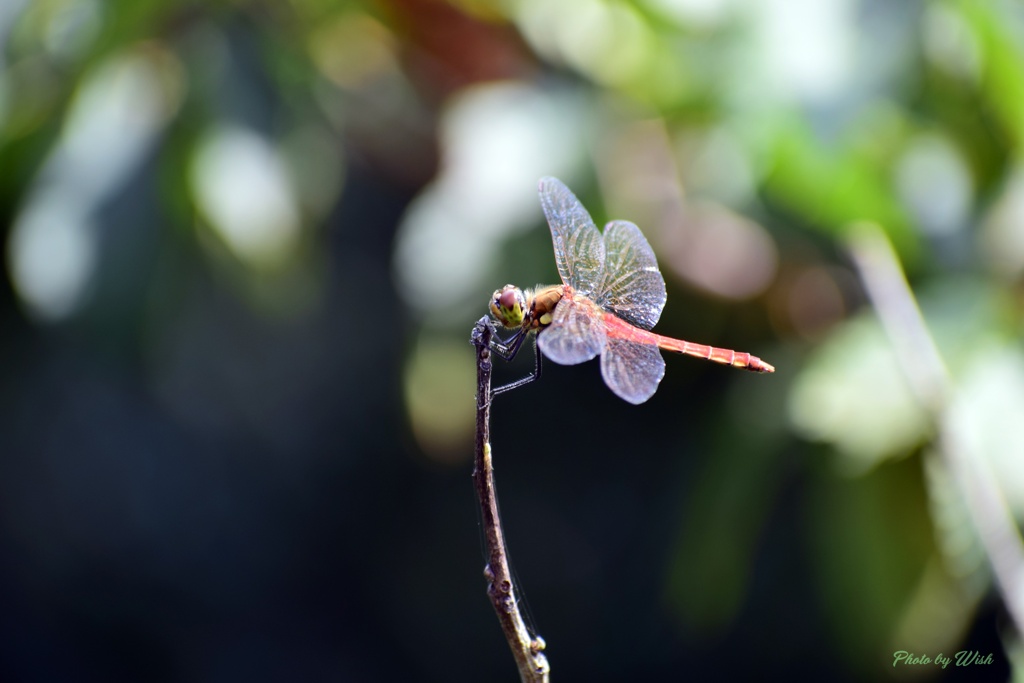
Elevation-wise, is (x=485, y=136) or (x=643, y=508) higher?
(x=485, y=136)

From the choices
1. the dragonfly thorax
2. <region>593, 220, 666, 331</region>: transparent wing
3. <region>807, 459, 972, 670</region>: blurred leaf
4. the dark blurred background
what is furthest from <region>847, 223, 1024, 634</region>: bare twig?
the dragonfly thorax

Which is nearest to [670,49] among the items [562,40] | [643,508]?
[562,40]

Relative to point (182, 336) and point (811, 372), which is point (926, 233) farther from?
point (182, 336)

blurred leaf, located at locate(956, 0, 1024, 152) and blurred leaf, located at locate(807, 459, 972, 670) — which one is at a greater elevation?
blurred leaf, located at locate(956, 0, 1024, 152)

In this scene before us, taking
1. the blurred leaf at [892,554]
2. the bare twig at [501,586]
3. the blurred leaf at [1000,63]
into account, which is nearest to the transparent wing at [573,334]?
the bare twig at [501,586]

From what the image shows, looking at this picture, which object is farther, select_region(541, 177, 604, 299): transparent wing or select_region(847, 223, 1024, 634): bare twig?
select_region(541, 177, 604, 299): transparent wing

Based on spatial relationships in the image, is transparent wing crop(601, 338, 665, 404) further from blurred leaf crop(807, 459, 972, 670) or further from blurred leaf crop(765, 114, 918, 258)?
blurred leaf crop(807, 459, 972, 670)
